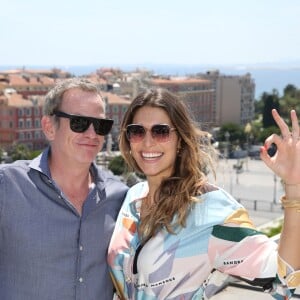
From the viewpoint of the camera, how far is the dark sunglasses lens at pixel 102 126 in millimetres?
2166

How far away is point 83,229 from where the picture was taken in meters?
2.04

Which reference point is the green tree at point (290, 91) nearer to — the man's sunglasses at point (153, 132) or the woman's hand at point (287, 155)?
the man's sunglasses at point (153, 132)

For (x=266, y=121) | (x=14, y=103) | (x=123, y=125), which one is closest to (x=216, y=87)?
(x=266, y=121)

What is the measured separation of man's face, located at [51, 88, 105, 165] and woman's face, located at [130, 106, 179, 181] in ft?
0.55

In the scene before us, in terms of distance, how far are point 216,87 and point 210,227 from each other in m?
59.8

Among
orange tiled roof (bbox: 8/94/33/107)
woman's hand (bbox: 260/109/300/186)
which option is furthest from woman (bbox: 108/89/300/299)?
orange tiled roof (bbox: 8/94/33/107)

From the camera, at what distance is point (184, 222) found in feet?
6.31

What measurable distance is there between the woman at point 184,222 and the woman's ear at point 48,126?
26cm

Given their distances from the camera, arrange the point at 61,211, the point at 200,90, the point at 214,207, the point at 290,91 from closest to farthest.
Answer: the point at 214,207 → the point at 61,211 → the point at 200,90 → the point at 290,91

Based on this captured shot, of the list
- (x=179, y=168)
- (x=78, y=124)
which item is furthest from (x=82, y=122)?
(x=179, y=168)

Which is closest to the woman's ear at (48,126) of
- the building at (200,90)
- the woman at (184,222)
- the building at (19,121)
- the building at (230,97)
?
the woman at (184,222)

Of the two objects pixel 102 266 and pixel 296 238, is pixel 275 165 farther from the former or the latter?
pixel 102 266

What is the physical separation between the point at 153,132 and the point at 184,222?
344mm

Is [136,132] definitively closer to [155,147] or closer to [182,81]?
[155,147]
